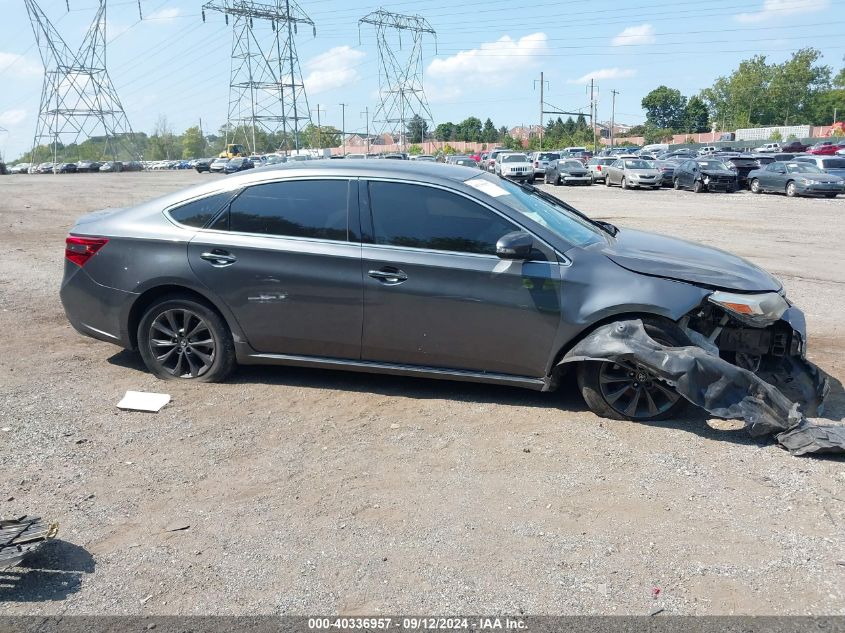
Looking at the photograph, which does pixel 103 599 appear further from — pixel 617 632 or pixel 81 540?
pixel 617 632

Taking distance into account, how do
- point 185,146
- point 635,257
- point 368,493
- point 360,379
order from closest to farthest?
point 368,493 < point 635,257 < point 360,379 < point 185,146

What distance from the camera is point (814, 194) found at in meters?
28.2

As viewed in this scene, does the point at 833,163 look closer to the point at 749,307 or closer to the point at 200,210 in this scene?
the point at 749,307

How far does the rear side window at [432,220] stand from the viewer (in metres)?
5.07

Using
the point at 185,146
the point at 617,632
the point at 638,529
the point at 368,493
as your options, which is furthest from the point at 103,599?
the point at 185,146

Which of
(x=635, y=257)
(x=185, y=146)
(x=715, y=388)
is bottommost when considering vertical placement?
(x=715, y=388)

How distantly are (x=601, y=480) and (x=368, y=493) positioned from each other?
1294 mm

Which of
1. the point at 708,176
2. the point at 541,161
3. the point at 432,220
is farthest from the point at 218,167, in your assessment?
the point at 432,220

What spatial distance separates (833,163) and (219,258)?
3113cm

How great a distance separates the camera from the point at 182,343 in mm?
5645

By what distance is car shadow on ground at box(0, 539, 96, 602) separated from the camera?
3.17m

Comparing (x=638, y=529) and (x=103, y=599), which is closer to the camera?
(x=103, y=599)

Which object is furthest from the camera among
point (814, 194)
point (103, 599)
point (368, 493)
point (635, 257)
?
point (814, 194)

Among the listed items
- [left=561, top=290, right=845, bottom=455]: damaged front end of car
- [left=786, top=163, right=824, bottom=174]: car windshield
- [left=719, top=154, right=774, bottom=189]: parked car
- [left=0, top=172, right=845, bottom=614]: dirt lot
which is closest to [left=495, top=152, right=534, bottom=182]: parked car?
[left=719, top=154, right=774, bottom=189]: parked car
